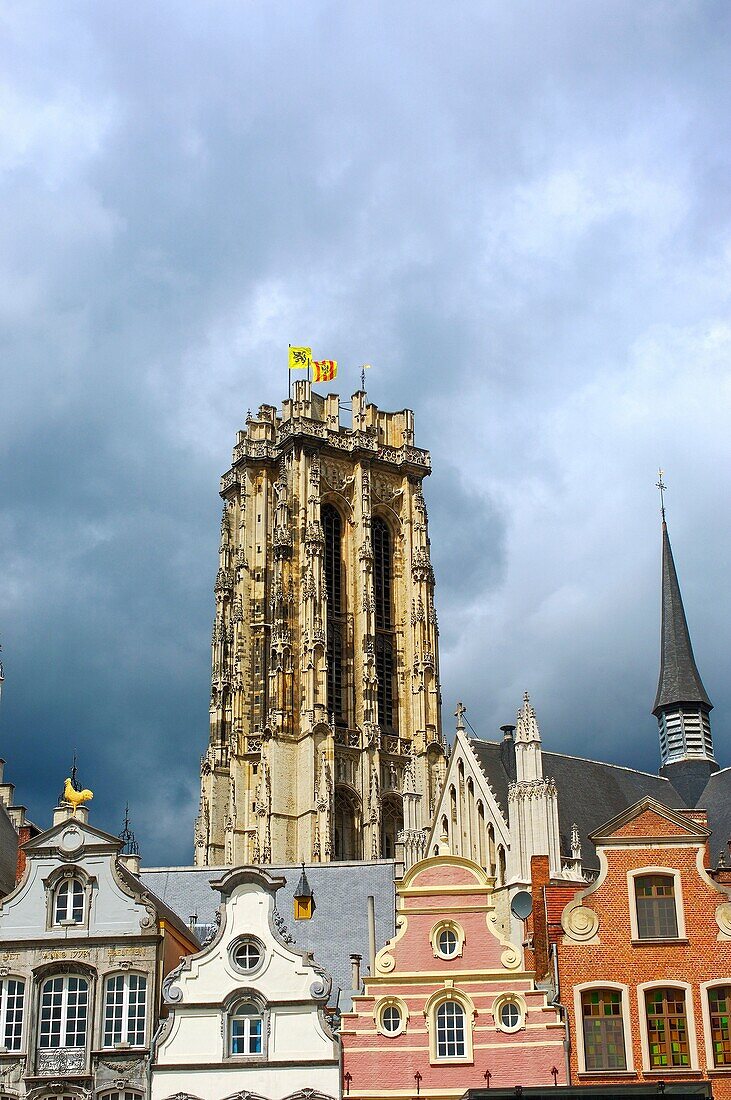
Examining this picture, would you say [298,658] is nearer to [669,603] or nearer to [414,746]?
[414,746]

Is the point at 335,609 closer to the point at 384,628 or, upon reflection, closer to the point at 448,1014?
the point at 384,628

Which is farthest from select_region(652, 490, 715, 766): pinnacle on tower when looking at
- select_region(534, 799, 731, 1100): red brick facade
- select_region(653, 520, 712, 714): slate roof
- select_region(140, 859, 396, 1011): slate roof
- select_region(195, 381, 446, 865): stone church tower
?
select_region(534, 799, 731, 1100): red brick facade

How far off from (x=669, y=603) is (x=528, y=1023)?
54287 mm

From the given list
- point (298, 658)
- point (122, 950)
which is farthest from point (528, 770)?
point (298, 658)

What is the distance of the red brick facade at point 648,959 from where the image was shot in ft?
106

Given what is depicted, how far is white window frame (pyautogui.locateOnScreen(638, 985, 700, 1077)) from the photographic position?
32250 millimetres

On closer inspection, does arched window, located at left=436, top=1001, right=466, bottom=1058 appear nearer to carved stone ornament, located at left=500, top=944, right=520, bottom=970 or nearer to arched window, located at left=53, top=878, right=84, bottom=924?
carved stone ornament, located at left=500, top=944, right=520, bottom=970

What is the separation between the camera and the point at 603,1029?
32750 millimetres

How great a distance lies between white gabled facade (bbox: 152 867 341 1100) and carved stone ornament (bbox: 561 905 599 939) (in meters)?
4.97

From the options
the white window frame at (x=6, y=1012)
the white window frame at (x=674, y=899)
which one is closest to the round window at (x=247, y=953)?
the white window frame at (x=6, y=1012)

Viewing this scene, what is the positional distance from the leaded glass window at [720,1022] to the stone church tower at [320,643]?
54038 mm

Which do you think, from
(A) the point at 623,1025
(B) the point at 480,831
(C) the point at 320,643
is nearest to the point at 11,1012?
(A) the point at 623,1025

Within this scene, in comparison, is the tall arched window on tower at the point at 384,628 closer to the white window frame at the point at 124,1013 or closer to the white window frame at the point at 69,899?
the white window frame at the point at 69,899

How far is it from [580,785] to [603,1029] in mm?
33026
